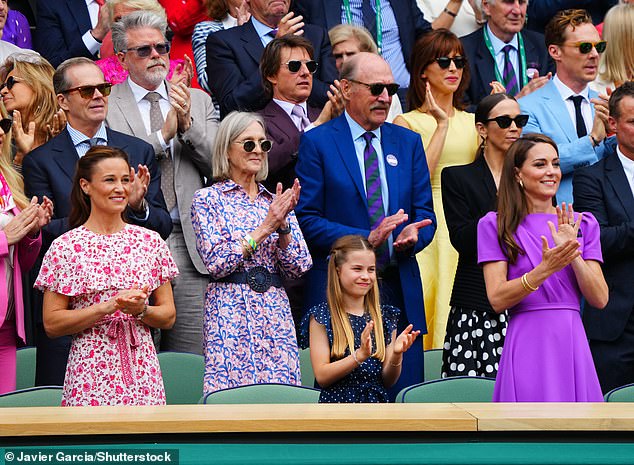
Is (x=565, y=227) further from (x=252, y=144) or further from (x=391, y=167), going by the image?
(x=252, y=144)

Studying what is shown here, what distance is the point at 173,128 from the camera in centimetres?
661

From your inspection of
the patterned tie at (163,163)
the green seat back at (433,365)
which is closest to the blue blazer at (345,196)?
the green seat back at (433,365)

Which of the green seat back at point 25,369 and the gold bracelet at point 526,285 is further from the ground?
the gold bracelet at point 526,285

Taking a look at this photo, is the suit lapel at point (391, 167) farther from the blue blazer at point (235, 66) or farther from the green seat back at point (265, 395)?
the green seat back at point (265, 395)

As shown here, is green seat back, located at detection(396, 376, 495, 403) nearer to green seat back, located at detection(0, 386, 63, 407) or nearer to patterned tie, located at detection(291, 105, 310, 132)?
green seat back, located at detection(0, 386, 63, 407)

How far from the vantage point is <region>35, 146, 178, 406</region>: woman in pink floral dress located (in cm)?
496

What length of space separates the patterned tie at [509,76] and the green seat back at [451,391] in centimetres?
320

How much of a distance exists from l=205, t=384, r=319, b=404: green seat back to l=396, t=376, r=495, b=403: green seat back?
391mm

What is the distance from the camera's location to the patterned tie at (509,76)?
7.96 meters

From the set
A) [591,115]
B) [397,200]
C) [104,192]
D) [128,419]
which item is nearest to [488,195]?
[397,200]

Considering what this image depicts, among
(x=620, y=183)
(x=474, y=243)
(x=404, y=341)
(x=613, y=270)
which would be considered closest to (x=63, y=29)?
(x=474, y=243)

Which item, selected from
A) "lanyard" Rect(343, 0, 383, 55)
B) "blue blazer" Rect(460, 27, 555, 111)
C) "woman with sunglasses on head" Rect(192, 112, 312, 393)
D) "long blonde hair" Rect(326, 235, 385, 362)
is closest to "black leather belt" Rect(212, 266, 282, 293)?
"woman with sunglasses on head" Rect(192, 112, 312, 393)

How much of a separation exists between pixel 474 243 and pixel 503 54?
262 centimetres

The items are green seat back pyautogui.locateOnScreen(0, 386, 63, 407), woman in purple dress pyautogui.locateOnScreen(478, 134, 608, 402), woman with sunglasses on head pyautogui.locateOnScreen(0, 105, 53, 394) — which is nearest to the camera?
green seat back pyautogui.locateOnScreen(0, 386, 63, 407)
